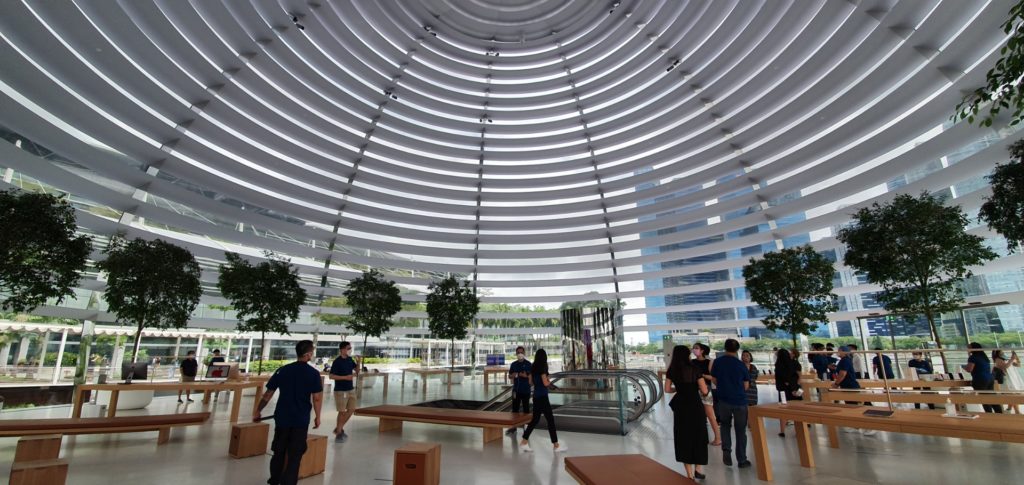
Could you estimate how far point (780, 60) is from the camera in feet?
42.0

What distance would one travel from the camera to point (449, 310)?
1678 cm

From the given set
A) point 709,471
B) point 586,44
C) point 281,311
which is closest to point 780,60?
point 586,44

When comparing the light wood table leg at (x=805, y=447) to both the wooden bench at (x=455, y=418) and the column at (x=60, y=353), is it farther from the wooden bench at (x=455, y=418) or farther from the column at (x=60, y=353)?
the column at (x=60, y=353)

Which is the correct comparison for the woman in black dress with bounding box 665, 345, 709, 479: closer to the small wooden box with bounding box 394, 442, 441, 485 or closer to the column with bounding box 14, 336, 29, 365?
the small wooden box with bounding box 394, 442, 441, 485

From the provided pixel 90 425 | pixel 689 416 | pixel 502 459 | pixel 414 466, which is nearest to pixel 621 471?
pixel 689 416

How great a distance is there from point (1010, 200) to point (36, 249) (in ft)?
47.9

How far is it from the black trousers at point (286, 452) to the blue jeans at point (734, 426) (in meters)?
5.07

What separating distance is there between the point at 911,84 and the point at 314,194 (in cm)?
1859

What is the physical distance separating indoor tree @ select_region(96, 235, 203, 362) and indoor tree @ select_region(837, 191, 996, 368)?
14.9 meters

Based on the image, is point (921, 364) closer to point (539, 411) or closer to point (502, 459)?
point (539, 411)

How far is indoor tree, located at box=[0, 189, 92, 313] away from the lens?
22.1 feet

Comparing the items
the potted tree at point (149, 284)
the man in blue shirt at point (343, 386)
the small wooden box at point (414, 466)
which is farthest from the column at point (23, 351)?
the small wooden box at point (414, 466)

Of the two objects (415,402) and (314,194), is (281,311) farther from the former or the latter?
(314,194)

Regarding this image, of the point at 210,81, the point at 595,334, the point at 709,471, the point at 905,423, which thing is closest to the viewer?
the point at 905,423
